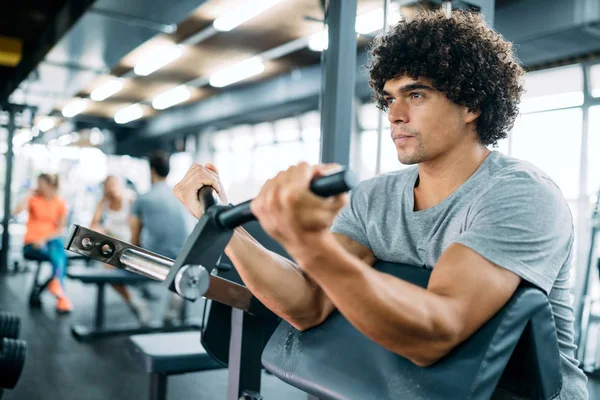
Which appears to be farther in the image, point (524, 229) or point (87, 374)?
point (87, 374)

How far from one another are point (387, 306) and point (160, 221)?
11.5ft

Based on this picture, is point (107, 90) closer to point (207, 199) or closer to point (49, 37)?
point (49, 37)

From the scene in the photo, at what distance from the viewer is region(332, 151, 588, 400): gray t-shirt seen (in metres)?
0.89

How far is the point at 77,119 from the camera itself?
36.6 feet

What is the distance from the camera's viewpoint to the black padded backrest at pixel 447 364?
768mm

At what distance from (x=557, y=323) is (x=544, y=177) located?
0.91ft

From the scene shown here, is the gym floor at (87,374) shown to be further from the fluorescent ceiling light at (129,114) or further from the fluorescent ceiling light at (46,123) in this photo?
the fluorescent ceiling light at (46,123)

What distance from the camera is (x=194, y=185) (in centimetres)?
105

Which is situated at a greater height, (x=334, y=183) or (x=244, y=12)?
(x=244, y=12)

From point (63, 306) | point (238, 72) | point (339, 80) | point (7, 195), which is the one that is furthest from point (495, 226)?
point (7, 195)

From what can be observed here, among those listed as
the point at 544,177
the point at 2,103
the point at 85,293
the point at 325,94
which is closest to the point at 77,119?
the point at 2,103

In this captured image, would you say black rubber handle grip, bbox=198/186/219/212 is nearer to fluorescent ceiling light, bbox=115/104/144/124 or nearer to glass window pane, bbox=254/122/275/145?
glass window pane, bbox=254/122/275/145

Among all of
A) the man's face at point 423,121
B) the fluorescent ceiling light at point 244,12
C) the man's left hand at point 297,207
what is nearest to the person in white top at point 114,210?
the fluorescent ceiling light at point 244,12

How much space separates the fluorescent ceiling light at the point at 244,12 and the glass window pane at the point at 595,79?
3443mm
